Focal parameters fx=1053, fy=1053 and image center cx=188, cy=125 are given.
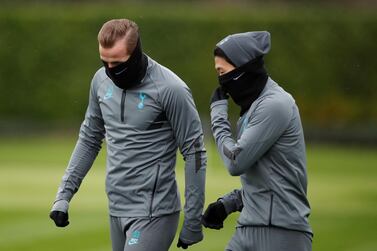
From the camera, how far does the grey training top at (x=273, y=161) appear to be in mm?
5594

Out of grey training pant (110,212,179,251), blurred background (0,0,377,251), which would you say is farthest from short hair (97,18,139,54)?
blurred background (0,0,377,251)

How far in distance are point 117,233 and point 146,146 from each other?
22.3 inches

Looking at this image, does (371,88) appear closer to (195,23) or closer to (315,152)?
(315,152)

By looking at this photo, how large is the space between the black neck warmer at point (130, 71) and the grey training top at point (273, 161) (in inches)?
30.9

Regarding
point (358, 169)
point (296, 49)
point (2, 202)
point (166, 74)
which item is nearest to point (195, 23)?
point (296, 49)

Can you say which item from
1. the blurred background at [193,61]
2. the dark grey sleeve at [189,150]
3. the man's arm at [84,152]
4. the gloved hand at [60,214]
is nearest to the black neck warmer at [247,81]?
the dark grey sleeve at [189,150]

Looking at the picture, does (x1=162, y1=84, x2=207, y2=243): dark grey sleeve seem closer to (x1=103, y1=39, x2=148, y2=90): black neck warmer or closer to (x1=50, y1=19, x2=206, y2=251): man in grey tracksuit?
(x1=50, y1=19, x2=206, y2=251): man in grey tracksuit

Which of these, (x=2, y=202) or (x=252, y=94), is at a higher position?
(x=252, y=94)

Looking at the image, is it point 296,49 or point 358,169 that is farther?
point 296,49

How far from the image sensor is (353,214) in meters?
15.6

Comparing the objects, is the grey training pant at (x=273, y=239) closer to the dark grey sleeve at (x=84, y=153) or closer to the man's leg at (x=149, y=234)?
the man's leg at (x=149, y=234)

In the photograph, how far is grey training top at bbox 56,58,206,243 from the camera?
20.1 ft

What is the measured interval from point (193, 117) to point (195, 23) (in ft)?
83.9

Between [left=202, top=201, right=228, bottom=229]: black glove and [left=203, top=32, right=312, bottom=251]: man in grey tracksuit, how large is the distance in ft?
0.96
